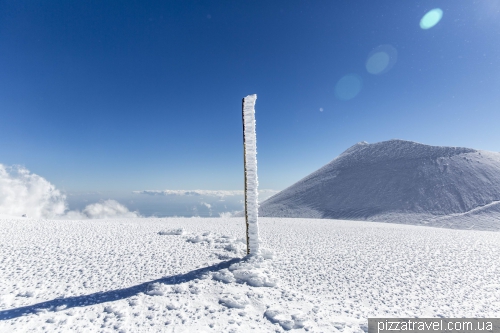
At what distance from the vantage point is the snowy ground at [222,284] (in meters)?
6.91

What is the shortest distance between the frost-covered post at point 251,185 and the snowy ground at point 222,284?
3.21 ft

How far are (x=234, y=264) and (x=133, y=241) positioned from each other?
6.03 metres

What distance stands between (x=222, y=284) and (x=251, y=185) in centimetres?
436

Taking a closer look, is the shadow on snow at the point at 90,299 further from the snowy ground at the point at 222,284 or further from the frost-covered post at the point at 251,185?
the frost-covered post at the point at 251,185

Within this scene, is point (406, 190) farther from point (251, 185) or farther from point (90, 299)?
point (90, 299)

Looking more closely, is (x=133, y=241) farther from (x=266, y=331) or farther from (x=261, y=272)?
(x=266, y=331)

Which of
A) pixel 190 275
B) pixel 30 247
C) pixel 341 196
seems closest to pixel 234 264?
pixel 190 275

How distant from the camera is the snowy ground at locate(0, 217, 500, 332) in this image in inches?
272

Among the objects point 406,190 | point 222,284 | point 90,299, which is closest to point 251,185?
point 222,284

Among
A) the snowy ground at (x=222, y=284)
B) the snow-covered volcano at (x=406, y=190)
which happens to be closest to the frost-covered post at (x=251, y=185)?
the snowy ground at (x=222, y=284)

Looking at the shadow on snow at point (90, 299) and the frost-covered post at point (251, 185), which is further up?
the frost-covered post at point (251, 185)

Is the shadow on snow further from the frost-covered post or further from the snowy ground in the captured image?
the frost-covered post

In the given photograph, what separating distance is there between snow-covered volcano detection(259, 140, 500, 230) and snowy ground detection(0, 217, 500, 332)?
27.4 metres

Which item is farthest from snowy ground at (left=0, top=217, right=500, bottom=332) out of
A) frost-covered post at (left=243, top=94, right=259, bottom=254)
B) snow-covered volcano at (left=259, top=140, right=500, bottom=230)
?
snow-covered volcano at (left=259, top=140, right=500, bottom=230)
